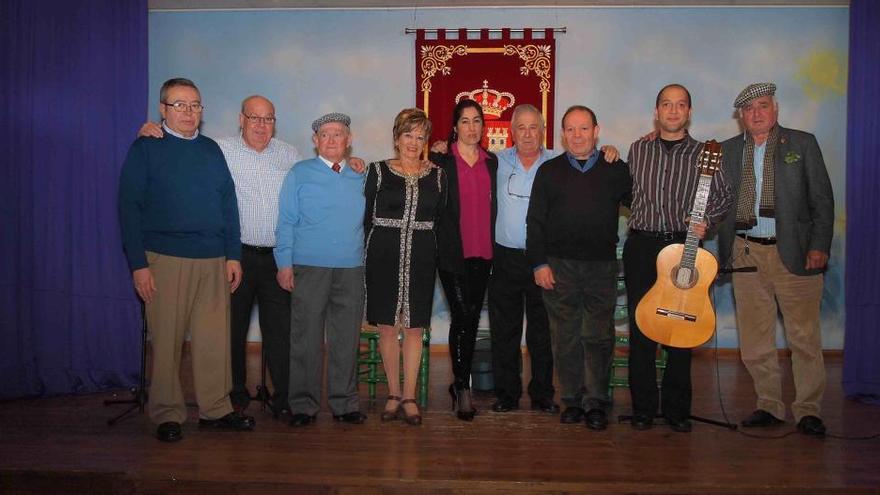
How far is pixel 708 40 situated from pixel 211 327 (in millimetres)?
4642

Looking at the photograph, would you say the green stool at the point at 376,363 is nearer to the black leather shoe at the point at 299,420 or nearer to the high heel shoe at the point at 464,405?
the high heel shoe at the point at 464,405

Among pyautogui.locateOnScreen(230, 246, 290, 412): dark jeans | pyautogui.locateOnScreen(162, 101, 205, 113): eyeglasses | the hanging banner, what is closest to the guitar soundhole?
pyautogui.locateOnScreen(230, 246, 290, 412): dark jeans

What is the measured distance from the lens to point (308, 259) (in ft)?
12.2

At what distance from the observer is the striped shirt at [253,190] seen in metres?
3.84

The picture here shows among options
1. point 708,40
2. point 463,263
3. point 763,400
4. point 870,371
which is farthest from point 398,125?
point 708,40

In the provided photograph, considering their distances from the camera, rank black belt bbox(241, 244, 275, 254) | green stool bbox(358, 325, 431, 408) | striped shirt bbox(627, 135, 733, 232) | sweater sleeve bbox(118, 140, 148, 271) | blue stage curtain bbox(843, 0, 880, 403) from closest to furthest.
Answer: sweater sleeve bbox(118, 140, 148, 271), striped shirt bbox(627, 135, 733, 232), black belt bbox(241, 244, 275, 254), green stool bbox(358, 325, 431, 408), blue stage curtain bbox(843, 0, 880, 403)

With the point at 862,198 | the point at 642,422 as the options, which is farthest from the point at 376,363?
the point at 862,198

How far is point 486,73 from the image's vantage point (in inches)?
247

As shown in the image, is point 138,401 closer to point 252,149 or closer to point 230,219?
point 230,219

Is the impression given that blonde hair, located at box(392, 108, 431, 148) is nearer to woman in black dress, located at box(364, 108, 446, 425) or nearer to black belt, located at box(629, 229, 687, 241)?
woman in black dress, located at box(364, 108, 446, 425)

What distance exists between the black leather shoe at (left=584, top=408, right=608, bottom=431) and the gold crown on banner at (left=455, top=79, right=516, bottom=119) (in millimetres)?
3155

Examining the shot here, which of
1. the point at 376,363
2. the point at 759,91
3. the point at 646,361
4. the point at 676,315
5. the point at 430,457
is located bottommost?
the point at 430,457

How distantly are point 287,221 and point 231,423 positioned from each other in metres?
1.01

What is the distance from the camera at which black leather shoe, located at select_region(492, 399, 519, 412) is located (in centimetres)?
411
